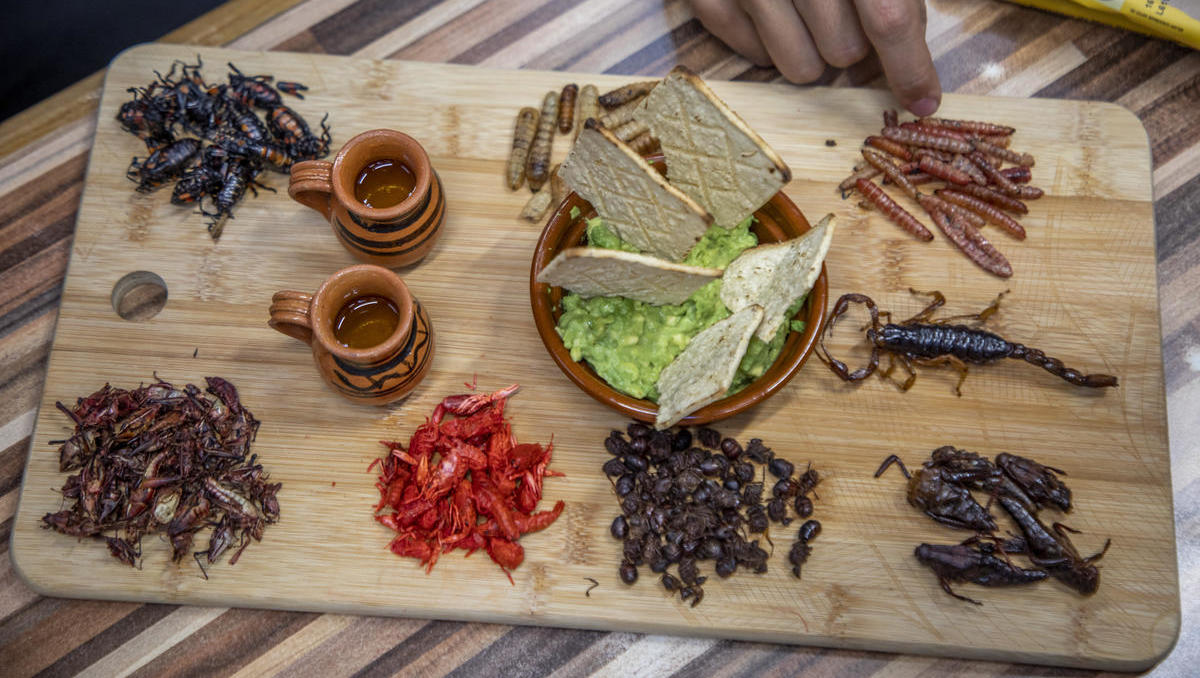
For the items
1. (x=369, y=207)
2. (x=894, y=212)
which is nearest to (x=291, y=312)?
(x=369, y=207)

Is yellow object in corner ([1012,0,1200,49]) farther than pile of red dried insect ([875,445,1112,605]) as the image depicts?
Yes

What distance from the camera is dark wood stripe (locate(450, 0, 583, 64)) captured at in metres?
4.79

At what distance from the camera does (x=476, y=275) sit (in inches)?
165

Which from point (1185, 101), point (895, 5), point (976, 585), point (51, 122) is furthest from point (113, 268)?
point (1185, 101)

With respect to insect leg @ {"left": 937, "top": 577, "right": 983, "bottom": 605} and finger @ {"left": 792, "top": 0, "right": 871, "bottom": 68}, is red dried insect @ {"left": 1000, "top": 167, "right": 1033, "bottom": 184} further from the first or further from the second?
insect leg @ {"left": 937, "top": 577, "right": 983, "bottom": 605}

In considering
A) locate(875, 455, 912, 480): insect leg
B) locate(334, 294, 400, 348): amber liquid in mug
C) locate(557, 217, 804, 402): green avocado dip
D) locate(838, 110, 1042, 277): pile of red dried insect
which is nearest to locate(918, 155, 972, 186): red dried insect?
locate(838, 110, 1042, 277): pile of red dried insect

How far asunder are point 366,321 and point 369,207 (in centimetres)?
50

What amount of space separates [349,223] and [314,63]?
1.22 meters

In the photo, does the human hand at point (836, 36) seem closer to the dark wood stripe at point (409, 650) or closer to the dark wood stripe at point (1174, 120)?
the dark wood stripe at point (1174, 120)

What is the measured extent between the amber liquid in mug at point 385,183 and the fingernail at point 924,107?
96.4 inches

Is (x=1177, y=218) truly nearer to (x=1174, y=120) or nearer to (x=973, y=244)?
(x=1174, y=120)

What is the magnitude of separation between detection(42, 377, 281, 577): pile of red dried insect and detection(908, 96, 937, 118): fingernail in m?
3.49

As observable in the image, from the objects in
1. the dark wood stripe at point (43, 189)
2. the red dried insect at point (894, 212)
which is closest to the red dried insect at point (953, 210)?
the red dried insect at point (894, 212)

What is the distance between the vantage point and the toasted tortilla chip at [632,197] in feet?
11.0
